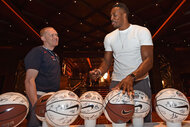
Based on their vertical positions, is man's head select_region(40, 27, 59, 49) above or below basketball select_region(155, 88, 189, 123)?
above

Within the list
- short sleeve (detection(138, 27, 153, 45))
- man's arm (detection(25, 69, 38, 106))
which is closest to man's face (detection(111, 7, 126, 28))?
short sleeve (detection(138, 27, 153, 45))

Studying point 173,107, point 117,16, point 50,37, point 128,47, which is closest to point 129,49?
point 128,47

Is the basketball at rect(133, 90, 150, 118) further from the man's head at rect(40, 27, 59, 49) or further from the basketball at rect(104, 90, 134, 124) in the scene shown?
the man's head at rect(40, 27, 59, 49)

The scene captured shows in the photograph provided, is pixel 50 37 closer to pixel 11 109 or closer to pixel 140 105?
pixel 11 109

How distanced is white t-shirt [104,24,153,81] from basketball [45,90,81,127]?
929mm

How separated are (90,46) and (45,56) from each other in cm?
1002

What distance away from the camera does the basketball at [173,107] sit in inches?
51.8

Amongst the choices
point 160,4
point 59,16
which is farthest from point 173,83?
point 59,16

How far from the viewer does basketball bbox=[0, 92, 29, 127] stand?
126 cm

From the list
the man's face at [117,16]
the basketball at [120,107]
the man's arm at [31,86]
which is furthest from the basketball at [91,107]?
the man's face at [117,16]

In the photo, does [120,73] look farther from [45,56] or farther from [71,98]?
[45,56]

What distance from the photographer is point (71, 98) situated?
1.28 meters

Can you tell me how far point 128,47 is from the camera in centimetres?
185

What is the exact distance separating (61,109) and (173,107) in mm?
1111
